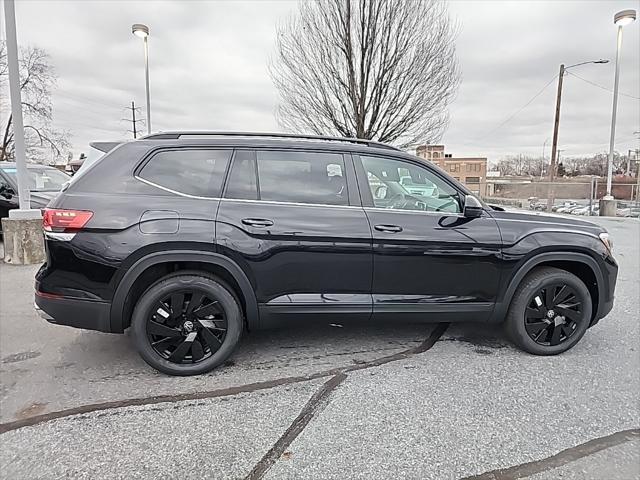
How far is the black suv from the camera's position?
2.94 meters

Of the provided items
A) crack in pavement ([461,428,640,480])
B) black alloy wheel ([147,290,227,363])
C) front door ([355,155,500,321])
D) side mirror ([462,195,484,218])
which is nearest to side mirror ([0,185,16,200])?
black alloy wheel ([147,290,227,363])

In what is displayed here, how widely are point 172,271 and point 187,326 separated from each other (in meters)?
0.41

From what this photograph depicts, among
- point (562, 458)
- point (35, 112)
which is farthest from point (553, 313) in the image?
point (35, 112)

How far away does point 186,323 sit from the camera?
3053 millimetres

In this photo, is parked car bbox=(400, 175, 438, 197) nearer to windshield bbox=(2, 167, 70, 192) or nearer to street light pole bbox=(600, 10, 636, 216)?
windshield bbox=(2, 167, 70, 192)

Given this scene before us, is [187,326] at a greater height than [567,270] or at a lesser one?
lesser

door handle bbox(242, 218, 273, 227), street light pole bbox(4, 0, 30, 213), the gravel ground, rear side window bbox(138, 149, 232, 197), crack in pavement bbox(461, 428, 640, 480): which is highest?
street light pole bbox(4, 0, 30, 213)

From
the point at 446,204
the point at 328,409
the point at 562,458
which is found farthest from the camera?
the point at 446,204

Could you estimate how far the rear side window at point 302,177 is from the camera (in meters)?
3.18

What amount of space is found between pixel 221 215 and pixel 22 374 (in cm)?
186

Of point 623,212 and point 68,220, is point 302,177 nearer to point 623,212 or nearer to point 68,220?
point 68,220

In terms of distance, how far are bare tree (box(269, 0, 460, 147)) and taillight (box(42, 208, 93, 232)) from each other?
10951mm

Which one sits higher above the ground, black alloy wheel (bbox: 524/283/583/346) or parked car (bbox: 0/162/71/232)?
parked car (bbox: 0/162/71/232)

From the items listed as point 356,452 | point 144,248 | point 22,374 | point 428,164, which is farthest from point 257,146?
point 22,374
